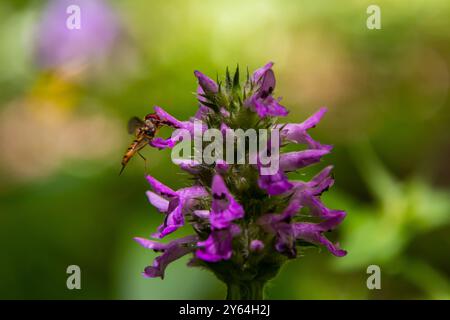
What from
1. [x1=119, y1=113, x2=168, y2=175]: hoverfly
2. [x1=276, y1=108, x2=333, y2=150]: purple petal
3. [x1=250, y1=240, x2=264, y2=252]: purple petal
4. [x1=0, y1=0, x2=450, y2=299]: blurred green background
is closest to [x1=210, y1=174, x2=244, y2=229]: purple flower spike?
[x1=250, y1=240, x2=264, y2=252]: purple petal

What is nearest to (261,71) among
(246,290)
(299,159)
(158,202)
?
(299,159)

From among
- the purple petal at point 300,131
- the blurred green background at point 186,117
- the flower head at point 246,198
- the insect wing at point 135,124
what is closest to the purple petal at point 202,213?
the flower head at point 246,198

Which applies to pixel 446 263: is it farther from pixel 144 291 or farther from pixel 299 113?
pixel 144 291

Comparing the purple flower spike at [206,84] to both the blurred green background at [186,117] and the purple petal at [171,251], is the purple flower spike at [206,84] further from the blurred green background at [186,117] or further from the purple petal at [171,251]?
the blurred green background at [186,117]

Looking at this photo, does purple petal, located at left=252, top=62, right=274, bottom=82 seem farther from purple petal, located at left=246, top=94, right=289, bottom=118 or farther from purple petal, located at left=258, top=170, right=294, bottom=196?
purple petal, located at left=258, top=170, right=294, bottom=196

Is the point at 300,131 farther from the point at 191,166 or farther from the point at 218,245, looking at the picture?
the point at 218,245

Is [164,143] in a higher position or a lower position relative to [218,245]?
higher
